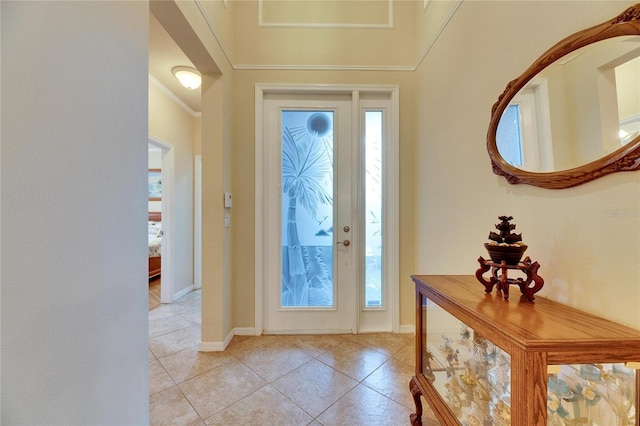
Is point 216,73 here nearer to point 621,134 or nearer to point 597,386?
point 621,134

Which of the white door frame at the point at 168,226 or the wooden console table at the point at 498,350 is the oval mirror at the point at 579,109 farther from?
the white door frame at the point at 168,226

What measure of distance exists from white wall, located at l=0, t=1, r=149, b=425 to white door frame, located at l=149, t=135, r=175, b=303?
2.38 metres

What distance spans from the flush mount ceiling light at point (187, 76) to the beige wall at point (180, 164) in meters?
0.47

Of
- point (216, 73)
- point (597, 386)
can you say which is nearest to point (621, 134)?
point (597, 386)

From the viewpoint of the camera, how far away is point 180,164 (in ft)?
10.7

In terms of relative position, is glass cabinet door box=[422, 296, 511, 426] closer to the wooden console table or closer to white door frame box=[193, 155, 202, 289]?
the wooden console table

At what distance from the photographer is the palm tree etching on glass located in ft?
7.43

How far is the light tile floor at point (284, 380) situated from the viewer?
51.7 inches

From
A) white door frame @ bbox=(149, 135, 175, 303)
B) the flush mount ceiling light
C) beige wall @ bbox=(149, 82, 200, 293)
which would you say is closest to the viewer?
the flush mount ceiling light

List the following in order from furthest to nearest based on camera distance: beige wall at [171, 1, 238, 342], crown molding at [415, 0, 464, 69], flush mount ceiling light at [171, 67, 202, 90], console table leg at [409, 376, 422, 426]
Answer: flush mount ceiling light at [171, 67, 202, 90], beige wall at [171, 1, 238, 342], crown molding at [415, 0, 464, 69], console table leg at [409, 376, 422, 426]

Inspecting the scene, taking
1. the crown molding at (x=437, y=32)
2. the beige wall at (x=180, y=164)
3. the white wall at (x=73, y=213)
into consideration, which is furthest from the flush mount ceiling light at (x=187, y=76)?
the crown molding at (x=437, y=32)

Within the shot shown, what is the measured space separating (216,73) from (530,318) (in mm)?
2487

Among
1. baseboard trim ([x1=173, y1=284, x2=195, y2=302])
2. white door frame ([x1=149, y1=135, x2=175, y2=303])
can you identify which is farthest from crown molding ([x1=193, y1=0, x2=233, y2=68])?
baseboard trim ([x1=173, y1=284, x2=195, y2=302])

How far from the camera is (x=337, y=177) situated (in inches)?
88.5
